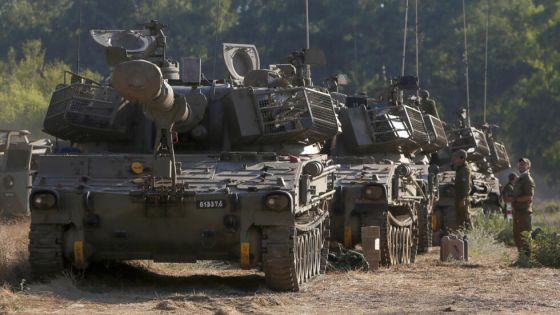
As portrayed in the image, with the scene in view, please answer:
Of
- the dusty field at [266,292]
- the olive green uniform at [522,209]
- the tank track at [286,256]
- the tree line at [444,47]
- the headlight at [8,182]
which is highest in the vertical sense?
the tree line at [444,47]

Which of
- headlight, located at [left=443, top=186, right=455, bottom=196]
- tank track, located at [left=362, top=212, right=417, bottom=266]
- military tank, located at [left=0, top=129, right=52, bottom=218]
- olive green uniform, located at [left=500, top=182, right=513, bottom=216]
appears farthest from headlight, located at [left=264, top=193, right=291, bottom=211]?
military tank, located at [left=0, top=129, right=52, bottom=218]

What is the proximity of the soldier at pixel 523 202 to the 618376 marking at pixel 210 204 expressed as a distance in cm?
613

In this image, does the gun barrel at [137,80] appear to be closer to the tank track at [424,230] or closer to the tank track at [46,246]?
the tank track at [46,246]

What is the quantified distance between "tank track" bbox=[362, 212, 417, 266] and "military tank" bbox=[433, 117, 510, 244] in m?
4.58

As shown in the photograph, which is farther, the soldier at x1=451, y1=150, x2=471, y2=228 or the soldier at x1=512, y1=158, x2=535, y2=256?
the soldier at x1=451, y1=150, x2=471, y2=228

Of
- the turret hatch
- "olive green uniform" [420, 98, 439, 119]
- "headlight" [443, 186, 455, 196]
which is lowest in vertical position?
"headlight" [443, 186, 455, 196]

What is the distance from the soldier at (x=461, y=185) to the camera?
71.2 feet

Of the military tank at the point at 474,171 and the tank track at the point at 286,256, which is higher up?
the military tank at the point at 474,171

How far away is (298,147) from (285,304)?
12.4ft

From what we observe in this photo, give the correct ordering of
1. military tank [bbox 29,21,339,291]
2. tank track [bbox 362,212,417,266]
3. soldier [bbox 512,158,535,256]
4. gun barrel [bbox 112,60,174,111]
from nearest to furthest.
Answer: gun barrel [bbox 112,60,174,111], military tank [bbox 29,21,339,291], tank track [bbox 362,212,417,266], soldier [bbox 512,158,535,256]

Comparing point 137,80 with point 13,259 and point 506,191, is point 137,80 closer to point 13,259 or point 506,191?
point 13,259

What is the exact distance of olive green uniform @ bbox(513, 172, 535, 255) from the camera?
62.7ft

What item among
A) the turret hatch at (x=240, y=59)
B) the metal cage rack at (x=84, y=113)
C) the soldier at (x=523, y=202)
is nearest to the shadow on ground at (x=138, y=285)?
the metal cage rack at (x=84, y=113)

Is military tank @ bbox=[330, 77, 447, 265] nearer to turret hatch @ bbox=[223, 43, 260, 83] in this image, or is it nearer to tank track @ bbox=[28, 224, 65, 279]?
turret hatch @ bbox=[223, 43, 260, 83]
